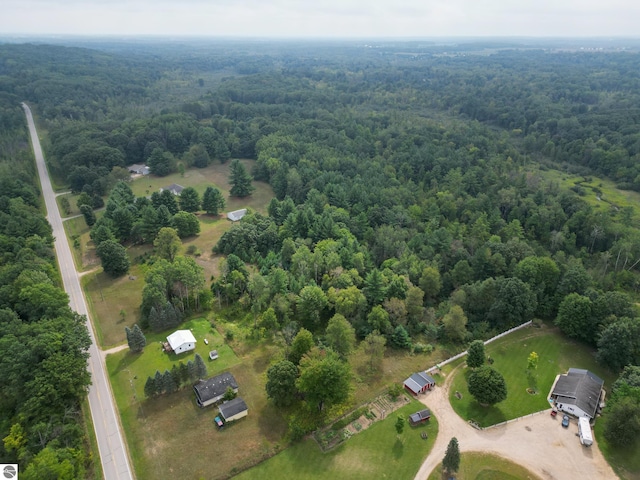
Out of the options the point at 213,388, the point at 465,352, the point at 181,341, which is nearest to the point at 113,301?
the point at 181,341

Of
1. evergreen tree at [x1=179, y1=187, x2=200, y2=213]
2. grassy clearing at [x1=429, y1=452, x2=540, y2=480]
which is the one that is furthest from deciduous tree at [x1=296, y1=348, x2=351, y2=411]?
evergreen tree at [x1=179, y1=187, x2=200, y2=213]

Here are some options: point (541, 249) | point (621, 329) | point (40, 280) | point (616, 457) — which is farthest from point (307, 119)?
point (616, 457)

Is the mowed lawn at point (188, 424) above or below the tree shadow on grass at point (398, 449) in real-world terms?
below

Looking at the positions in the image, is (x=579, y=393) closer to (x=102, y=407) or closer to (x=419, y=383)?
(x=419, y=383)

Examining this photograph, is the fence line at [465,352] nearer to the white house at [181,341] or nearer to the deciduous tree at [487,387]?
the deciduous tree at [487,387]

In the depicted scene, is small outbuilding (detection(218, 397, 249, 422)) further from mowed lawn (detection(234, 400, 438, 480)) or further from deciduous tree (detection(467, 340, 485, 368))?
deciduous tree (detection(467, 340, 485, 368))

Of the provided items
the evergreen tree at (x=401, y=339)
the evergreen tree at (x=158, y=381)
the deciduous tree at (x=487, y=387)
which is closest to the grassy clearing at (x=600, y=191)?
the evergreen tree at (x=401, y=339)
